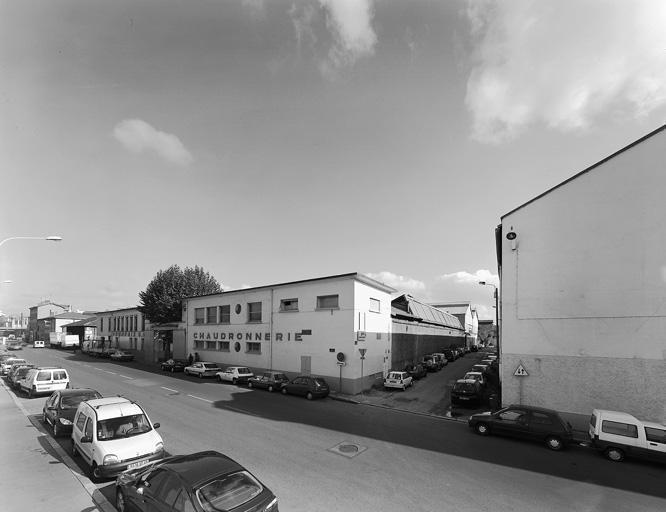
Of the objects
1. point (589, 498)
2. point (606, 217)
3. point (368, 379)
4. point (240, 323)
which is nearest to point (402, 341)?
point (368, 379)

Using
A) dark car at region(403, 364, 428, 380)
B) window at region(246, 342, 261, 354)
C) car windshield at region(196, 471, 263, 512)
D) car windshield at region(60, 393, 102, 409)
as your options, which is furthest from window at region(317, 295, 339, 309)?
car windshield at region(196, 471, 263, 512)

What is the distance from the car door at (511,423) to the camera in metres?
13.4

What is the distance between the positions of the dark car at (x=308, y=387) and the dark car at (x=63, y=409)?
11141mm

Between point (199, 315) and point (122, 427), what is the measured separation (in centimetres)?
2803

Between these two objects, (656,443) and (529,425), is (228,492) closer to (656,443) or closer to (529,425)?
(529,425)

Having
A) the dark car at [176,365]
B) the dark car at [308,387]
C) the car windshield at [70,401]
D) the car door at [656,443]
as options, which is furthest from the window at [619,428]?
the dark car at [176,365]


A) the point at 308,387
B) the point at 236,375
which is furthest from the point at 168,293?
the point at 308,387

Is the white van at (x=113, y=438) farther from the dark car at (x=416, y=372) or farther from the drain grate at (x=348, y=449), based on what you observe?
the dark car at (x=416, y=372)

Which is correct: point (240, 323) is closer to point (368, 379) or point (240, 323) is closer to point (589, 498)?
point (368, 379)

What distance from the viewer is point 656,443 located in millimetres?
11156

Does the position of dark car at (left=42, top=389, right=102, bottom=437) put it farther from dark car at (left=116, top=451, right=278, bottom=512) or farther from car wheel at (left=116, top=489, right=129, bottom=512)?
dark car at (left=116, top=451, right=278, bottom=512)

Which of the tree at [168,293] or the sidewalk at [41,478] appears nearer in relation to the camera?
the sidewalk at [41,478]

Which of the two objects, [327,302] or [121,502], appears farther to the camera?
[327,302]

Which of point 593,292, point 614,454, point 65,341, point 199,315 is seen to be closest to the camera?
point 614,454
